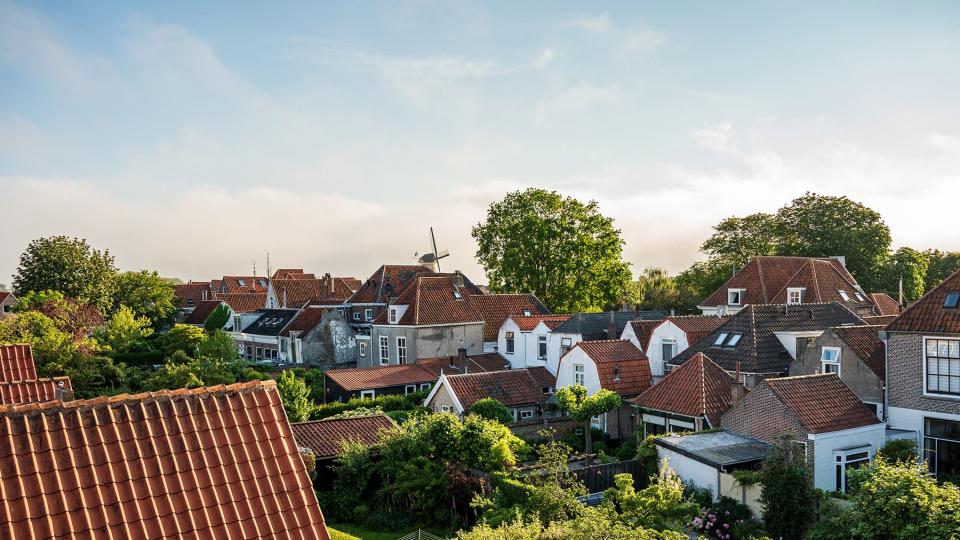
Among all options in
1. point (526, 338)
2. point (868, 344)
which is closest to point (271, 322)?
point (526, 338)

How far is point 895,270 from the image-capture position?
60.8 m

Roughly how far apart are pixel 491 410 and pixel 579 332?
10.8m

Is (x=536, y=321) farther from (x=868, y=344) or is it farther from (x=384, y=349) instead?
(x=868, y=344)

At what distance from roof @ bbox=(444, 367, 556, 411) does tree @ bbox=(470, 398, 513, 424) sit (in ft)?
3.02

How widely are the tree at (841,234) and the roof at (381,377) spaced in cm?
4147

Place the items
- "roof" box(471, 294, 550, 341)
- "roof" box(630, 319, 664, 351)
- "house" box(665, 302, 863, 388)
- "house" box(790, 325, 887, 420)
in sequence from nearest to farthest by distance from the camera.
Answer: "house" box(790, 325, 887, 420)
"house" box(665, 302, 863, 388)
"roof" box(630, 319, 664, 351)
"roof" box(471, 294, 550, 341)

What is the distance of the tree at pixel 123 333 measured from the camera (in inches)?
1977

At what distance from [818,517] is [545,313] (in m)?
32.2

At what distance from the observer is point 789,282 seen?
1891 inches

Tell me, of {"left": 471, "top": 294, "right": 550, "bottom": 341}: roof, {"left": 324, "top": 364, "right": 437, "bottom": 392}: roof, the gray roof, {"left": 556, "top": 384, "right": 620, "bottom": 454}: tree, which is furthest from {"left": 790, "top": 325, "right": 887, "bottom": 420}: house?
{"left": 471, "top": 294, "right": 550, "bottom": 341}: roof

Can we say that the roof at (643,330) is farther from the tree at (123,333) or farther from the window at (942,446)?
the tree at (123,333)

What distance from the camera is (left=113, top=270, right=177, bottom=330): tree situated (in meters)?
61.3

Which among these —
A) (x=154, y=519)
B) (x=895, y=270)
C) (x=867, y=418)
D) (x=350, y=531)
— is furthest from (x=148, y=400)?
(x=895, y=270)

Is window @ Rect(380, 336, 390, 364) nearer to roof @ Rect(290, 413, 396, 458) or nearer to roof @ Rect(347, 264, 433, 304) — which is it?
roof @ Rect(347, 264, 433, 304)
